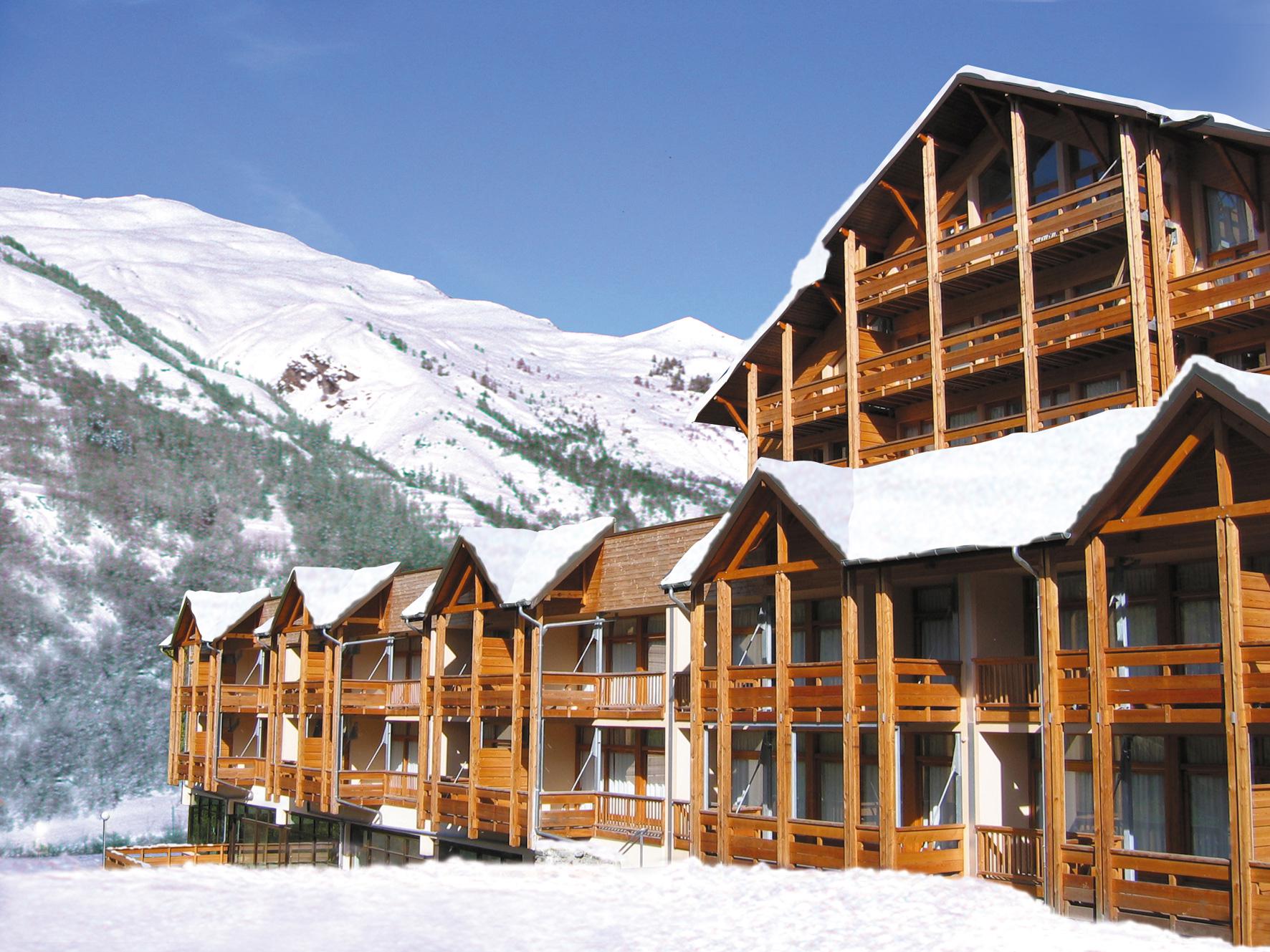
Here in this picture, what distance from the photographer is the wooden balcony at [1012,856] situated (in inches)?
773

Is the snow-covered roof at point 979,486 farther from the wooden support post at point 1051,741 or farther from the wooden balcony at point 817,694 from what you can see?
the wooden balcony at point 817,694

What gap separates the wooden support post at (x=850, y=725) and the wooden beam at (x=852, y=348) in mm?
8058

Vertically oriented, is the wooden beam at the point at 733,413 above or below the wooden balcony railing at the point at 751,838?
above

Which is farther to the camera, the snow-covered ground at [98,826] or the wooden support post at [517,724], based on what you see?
the snow-covered ground at [98,826]

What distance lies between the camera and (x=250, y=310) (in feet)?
431

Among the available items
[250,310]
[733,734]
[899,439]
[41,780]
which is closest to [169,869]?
[733,734]

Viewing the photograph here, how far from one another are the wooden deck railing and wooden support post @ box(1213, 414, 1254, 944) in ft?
89.6

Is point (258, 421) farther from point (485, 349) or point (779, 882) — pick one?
point (779, 882)

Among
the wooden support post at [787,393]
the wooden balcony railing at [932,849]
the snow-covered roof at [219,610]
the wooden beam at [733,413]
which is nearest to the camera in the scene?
the wooden balcony railing at [932,849]

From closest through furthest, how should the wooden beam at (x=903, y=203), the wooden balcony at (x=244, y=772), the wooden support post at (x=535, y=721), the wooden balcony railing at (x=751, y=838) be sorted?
1. the wooden balcony railing at (x=751, y=838)
2. the wooden support post at (x=535, y=721)
3. the wooden beam at (x=903, y=203)
4. the wooden balcony at (x=244, y=772)

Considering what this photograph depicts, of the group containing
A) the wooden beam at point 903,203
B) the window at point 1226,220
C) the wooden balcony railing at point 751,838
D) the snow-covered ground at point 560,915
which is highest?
the wooden beam at point 903,203

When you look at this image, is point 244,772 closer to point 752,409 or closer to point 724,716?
point 752,409

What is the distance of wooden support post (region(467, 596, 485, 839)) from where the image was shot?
3075cm

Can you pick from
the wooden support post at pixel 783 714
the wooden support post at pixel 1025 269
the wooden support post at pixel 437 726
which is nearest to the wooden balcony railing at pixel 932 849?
the wooden support post at pixel 783 714
